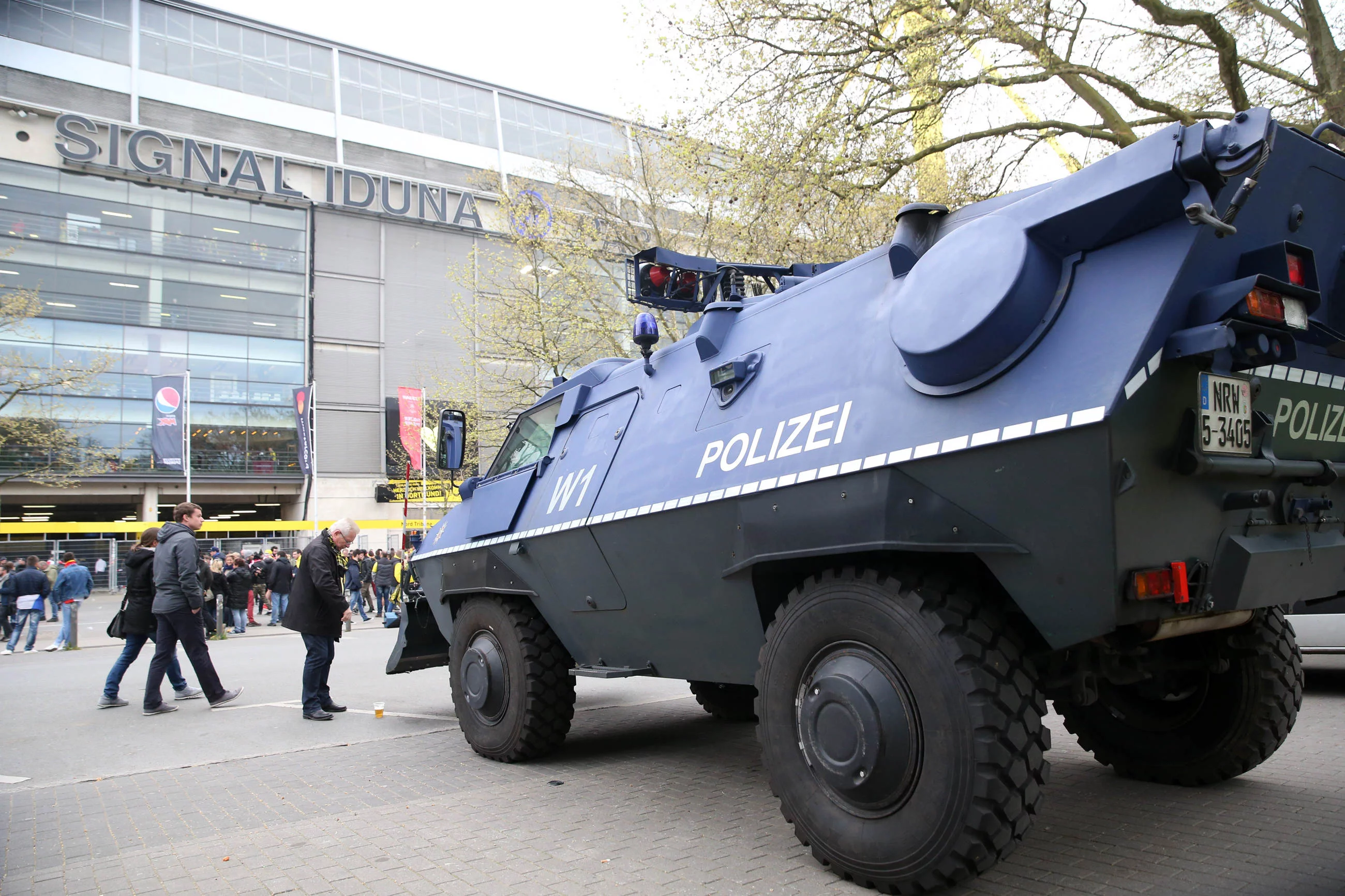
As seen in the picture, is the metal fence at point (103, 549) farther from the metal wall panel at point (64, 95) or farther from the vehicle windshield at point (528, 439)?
the vehicle windshield at point (528, 439)

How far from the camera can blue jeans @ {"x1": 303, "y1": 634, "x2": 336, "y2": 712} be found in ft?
25.7

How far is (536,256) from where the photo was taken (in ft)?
67.7

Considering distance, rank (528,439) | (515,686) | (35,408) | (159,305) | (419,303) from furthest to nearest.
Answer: (419,303)
(159,305)
(35,408)
(528,439)
(515,686)

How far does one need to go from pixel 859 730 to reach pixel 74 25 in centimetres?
3972

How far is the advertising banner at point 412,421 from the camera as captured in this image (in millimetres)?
27578

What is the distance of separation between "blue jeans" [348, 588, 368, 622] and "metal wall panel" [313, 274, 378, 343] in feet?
51.6

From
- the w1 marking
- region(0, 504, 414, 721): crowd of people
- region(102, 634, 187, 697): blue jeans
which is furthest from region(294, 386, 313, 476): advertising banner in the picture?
the w1 marking

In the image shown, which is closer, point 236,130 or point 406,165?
point 236,130

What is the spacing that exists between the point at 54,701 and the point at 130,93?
31.0 m

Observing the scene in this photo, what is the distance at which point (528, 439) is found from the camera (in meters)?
6.39

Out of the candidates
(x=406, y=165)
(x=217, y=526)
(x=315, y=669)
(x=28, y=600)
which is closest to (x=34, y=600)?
(x=28, y=600)

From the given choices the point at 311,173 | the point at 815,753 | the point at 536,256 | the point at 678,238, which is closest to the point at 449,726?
the point at 815,753

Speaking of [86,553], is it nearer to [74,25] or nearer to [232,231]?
[232,231]

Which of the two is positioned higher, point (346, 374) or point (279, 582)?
point (346, 374)
